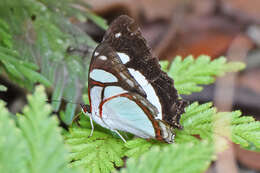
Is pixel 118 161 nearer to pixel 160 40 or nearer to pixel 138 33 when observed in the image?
A: pixel 138 33

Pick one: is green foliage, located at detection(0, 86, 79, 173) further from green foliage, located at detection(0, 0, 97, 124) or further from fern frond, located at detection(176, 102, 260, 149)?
green foliage, located at detection(0, 0, 97, 124)

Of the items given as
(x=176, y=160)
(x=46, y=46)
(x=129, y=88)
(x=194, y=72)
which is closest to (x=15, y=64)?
(x=46, y=46)

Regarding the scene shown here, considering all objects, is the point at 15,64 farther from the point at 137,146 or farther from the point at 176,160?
the point at 176,160

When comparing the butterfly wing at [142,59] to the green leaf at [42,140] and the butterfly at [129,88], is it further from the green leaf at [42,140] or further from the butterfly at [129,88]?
the green leaf at [42,140]

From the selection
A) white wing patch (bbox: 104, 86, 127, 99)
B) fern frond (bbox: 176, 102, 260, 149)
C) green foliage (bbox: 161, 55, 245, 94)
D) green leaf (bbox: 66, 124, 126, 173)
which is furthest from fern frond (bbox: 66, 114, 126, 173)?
green foliage (bbox: 161, 55, 245, 94)

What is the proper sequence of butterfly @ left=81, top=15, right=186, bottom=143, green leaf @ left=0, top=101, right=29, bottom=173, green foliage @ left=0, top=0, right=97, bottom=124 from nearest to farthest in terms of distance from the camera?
1. green leaf @ left=0, top=101, right=29, bottom=173
2. butterfly @ left=81, top=15, right=186, bottom=143
3. green foliage @ left=0, top=0, right=97, bottom=124

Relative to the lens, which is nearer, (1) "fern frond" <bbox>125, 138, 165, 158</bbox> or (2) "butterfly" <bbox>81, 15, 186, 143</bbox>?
(1) "fern frond" <bbox>125, 138, 165, 158</bbox>

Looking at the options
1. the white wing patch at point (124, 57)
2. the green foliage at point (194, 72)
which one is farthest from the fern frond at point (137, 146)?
the green foliage at point (194, 72)
